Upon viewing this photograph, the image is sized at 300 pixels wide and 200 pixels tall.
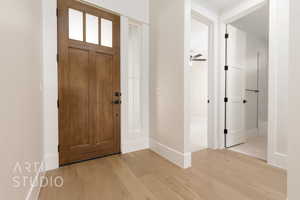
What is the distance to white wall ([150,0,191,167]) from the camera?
199 centimetres

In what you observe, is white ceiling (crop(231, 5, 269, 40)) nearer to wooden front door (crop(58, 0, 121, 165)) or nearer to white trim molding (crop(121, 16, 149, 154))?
white trim molding (crop(121, 16, 149, 154))

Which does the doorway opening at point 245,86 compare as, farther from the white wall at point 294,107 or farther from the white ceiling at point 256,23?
the white wall at point 294,107

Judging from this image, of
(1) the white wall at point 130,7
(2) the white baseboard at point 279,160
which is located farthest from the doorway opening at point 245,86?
(1) the white wall at point 130,7

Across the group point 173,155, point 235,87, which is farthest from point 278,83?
point 173,155

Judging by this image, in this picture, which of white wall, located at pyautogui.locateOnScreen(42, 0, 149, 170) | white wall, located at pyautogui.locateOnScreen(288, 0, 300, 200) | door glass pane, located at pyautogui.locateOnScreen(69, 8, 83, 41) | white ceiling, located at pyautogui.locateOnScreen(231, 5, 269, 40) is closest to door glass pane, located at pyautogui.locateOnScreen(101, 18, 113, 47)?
door glass pane, located at pyautogui.locateOnScreen(69, 8, 83, 41)

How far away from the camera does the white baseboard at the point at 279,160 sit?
1.87 metres

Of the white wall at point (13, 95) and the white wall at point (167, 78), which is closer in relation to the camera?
the white wall at point (13, 95)

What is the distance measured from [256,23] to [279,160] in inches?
120

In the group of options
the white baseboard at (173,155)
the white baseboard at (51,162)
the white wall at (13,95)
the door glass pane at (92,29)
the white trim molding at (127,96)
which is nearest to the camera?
the white wall at (13,95)

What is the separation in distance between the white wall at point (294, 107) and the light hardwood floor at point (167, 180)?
573mm

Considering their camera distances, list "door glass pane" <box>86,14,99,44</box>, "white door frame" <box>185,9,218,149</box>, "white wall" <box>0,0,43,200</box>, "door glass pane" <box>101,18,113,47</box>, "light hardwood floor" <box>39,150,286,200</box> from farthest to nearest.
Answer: "white door frame" <box>185,9,218,149</box> < "door glass pane" <box>101,18,113,47</box> < "door glass pane" <box>86,14,99,44</box> < "light hardwood floor" <box>39,150,286,200</box> < "white wall" <box>0,0,43,200</box>

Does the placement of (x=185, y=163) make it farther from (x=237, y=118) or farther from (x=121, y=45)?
(x=121, y=45)

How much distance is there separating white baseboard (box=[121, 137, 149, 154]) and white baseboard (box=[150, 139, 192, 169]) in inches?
7.7

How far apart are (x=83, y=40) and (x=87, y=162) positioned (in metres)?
1.95
